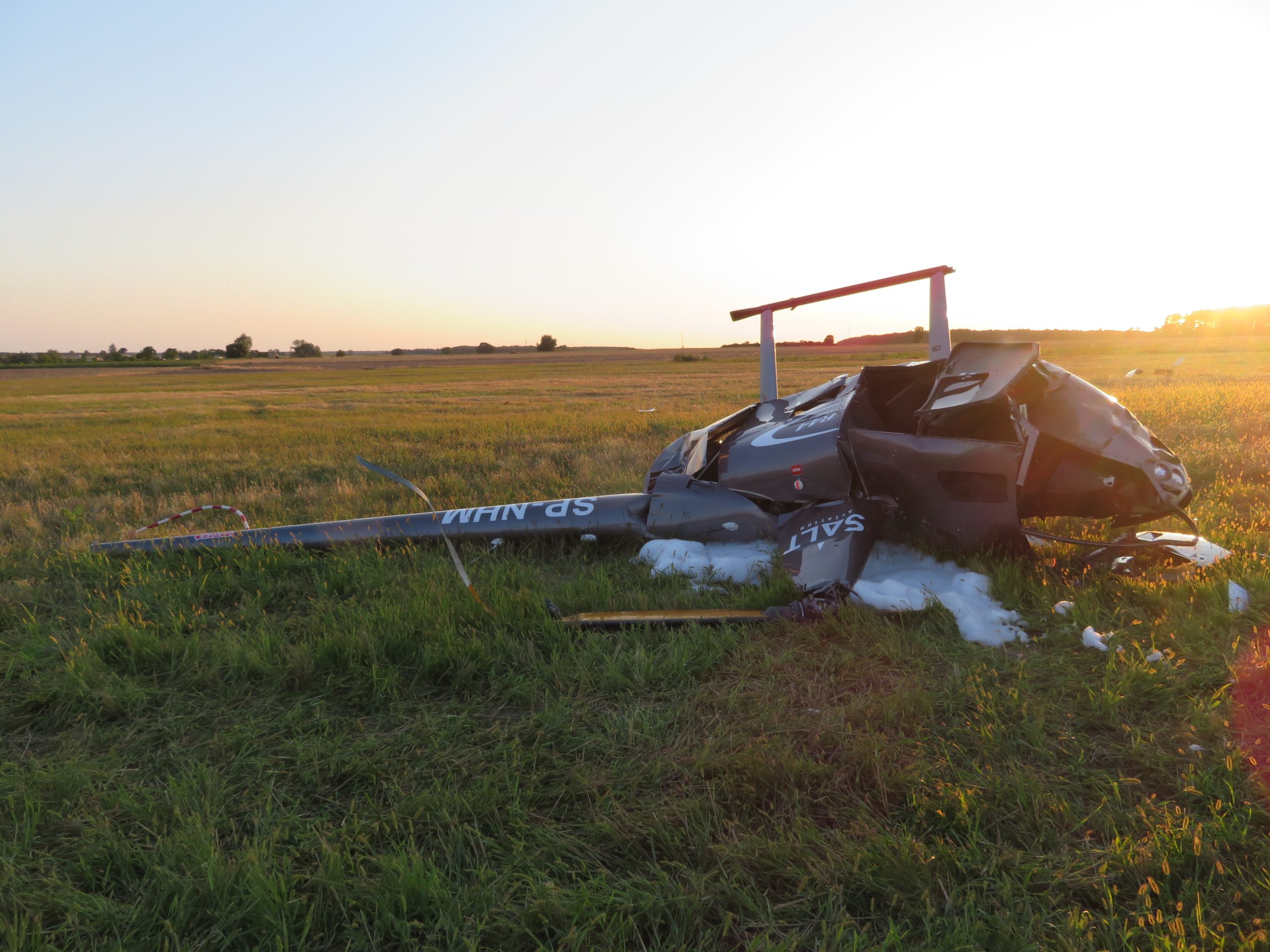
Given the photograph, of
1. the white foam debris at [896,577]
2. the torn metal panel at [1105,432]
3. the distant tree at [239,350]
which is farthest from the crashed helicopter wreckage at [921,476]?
the distant tree at [239,350]

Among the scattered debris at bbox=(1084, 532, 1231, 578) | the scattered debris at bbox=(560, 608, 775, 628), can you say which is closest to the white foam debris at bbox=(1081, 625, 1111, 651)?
the scattered debris at bbox=(1084, 532, 1231, 578)

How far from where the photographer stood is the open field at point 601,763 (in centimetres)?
199

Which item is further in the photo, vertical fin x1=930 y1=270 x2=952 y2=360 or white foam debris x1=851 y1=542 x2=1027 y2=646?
vertical fin x1=930 y1=270 x2=952 y2=360

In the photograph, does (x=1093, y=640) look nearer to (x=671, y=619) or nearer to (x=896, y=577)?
(x=896, y=577)

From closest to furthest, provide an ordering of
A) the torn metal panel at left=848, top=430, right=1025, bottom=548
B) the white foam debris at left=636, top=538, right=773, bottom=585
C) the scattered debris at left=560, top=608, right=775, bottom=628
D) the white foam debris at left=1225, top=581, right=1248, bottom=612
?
the white foam debris at left=1225, top=581, right=1248, bottom=612
the scattered debris at left=560, top=608, right=775, bottom=628
the torn metal panel at left=848, top=430, right=1025, bottom=548
the white foam debris at left=636, top=538, right=773, bottom=585

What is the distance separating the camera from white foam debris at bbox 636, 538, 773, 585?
4594mm

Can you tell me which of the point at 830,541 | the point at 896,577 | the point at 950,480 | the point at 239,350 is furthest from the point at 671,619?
the point at 239,350

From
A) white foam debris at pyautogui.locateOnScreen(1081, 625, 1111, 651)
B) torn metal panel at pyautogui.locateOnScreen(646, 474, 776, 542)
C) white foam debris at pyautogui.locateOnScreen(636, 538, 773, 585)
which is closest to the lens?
white foam debris at pyautogui.locateOnScreen(1081, 625, 1111, 651)

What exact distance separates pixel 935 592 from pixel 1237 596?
1.40m

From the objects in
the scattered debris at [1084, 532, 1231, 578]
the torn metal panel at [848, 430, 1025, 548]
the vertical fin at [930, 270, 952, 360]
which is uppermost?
the vertical fin at [930, 270, 952, 360]

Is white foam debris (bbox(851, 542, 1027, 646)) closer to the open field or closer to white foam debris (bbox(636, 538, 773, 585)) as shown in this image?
the open field

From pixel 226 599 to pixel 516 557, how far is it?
76.5 inches

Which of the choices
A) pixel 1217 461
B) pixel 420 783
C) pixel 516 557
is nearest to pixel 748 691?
pixel 420 783

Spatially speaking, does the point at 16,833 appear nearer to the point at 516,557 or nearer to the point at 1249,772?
the point at 516,557
